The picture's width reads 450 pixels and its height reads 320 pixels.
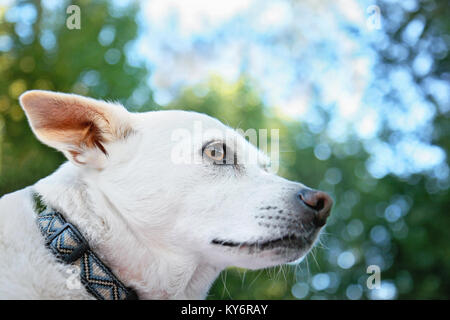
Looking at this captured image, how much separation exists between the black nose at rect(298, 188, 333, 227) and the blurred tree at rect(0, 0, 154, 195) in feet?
26.8

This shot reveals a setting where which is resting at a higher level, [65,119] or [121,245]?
[65,119]

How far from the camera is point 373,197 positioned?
9859mm

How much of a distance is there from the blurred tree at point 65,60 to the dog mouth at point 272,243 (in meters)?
8.09

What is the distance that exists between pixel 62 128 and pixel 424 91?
8341 mm

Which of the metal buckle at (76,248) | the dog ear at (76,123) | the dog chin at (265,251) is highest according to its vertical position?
the dog ear at (76,123)

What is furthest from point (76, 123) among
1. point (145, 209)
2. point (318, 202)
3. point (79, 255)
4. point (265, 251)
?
point (318, 202)

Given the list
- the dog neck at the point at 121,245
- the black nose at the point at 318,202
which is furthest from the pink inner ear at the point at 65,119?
the black nose at the point at 318,202

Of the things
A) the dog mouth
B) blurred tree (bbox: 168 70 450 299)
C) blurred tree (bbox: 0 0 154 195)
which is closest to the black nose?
the dog mouth

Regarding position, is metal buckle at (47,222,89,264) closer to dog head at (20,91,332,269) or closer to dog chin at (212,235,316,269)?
dog head at (20,91,332,269)

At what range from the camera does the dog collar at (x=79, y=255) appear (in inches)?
63.7

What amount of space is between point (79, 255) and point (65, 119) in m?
0.61

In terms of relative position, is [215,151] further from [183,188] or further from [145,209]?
[145,209]

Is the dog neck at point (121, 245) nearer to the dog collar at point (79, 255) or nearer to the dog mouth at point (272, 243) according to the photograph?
the dog collar at point (79, 255)

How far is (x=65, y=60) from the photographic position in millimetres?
10164
